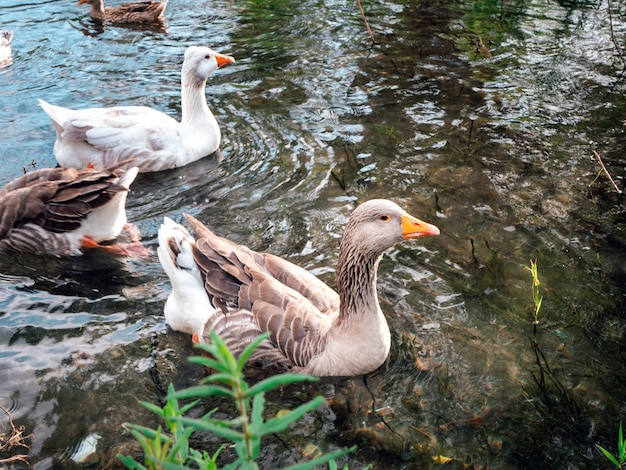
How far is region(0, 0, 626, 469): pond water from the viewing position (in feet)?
14.3

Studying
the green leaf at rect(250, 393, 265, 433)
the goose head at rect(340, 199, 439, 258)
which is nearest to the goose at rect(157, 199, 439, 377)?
the goose head at rect(340, 199, 439, 258)

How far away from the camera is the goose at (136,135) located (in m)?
7.48

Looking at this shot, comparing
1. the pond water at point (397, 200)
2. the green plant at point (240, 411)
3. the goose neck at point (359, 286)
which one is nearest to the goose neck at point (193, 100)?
the pond water at point (397, 200)

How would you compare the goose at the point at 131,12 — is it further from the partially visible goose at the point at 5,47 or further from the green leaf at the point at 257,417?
the green leaf at the point at 257,417

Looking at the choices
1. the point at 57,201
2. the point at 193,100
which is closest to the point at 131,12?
the point at 193,100

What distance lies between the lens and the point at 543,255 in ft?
19.5

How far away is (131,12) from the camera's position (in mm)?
12359

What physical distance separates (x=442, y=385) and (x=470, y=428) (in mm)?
411

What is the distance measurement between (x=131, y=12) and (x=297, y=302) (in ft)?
31.0

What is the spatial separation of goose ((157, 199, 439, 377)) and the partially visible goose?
6.80 metres

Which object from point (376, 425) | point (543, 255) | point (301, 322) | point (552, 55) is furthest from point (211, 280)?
point (552, 55)

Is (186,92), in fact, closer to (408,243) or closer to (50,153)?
(50,153)

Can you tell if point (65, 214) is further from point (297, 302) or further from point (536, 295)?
point (536, 295)

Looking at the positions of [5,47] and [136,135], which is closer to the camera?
[136,135]
